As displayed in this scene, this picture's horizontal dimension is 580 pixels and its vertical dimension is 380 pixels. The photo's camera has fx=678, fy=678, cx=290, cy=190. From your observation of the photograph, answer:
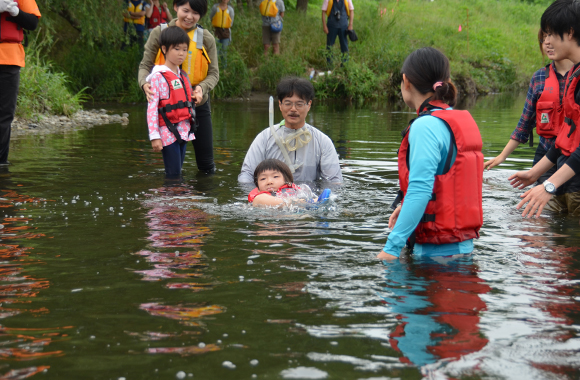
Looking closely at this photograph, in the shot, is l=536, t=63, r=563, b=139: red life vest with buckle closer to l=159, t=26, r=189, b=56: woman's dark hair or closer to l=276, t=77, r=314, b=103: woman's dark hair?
l=276, t=77, r=314, b=103: woman's dark hair

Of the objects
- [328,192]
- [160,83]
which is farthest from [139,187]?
[328,192]

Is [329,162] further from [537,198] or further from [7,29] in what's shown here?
[7,29]

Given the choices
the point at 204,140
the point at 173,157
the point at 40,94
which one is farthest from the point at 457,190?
the point at 40,94

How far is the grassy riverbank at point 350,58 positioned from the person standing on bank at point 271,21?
1.62 feet

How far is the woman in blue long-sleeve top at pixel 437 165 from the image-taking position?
13.2 feet

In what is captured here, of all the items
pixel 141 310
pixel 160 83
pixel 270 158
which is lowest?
pixel 141 310

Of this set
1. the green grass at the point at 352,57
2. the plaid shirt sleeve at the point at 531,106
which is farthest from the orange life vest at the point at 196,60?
the green grass at the point at 352,57

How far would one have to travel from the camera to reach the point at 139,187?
7520 mm

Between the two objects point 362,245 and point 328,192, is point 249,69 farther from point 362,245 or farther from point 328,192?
point 362,245

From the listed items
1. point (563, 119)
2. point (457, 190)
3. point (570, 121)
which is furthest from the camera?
point (563, 119)

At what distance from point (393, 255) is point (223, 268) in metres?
1.12

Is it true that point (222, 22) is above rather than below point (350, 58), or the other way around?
above

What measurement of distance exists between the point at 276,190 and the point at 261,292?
2762mm

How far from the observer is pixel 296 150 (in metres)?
7.51
